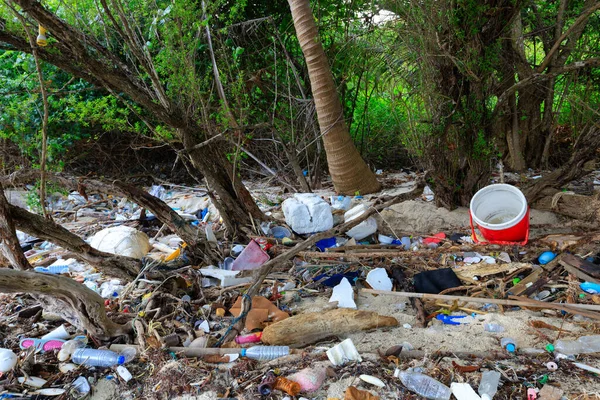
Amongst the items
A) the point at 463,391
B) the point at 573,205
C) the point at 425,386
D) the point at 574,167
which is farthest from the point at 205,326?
the point at 574,167

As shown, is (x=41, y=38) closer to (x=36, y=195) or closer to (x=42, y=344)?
(x=36, y=195)

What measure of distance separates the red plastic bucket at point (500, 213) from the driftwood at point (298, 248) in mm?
766

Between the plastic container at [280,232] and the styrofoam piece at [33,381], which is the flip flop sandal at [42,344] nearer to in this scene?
the styrofoam piece at [33,381]

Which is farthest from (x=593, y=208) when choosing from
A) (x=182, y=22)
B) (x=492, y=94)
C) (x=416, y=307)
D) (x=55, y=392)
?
(x=55, y=392)

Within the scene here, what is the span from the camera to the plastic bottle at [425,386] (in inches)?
75.2

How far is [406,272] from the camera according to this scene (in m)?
3.31

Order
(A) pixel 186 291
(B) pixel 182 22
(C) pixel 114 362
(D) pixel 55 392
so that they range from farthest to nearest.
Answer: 1. (B) pixel 182 22
2. (A) pixel 186 291
3. (C) pixel 114 362
4. (D) pixel 55 392

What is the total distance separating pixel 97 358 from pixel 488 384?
1930 millimetres

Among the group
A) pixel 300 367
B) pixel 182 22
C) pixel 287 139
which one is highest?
pixel 182 22

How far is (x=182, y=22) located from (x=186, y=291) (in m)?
2.26

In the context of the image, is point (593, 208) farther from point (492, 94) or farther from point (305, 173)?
point (305, 173)

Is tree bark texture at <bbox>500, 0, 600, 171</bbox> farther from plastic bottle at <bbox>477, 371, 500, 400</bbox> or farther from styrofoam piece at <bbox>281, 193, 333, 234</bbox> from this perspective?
plastic bottle at <bbox>477, 371, 500, 400</bbox>

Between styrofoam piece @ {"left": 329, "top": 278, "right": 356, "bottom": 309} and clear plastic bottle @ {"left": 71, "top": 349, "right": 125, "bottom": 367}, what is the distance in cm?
137

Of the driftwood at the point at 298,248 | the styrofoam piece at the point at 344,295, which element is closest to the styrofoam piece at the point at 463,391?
the styrofoam piece at the point at 344,295
